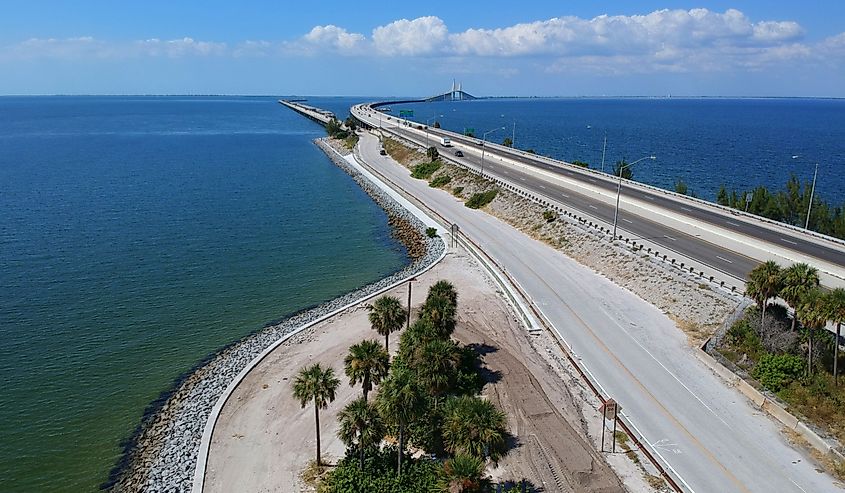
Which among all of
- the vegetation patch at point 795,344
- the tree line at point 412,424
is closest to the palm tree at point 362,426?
the tree line at point 412,424

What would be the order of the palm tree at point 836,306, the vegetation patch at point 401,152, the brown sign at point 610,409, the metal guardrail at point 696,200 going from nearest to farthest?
the brown sign at point 610,409 → the palm tree at point 836,306 → the metal guardrail at point 696,200 → the vegetation patch at point 401,152

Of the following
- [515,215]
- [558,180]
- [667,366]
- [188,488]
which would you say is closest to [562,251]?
[515,215]

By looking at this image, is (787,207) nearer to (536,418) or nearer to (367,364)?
(536,418)

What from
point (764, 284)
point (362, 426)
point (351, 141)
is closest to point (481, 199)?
point (764, 284)

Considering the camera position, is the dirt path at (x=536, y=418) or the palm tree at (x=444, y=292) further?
the palm tree at (x=444, y=292)

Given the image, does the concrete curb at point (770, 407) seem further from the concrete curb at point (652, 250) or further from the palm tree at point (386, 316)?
the palm tree at point (386, 316)

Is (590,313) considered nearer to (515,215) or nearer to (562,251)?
(562,251)
